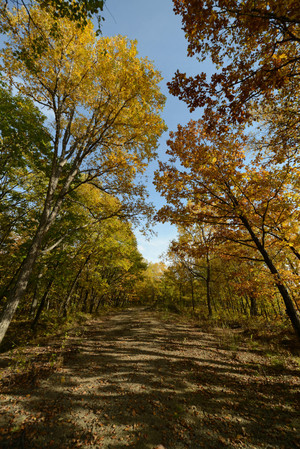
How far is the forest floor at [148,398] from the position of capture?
3068 millimetres

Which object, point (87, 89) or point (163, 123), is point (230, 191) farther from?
point (87, 89)

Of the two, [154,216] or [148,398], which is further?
[154,216]

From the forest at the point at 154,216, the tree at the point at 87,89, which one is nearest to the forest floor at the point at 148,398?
the forest at the point at 154,216

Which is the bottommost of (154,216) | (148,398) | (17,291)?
(148,398)

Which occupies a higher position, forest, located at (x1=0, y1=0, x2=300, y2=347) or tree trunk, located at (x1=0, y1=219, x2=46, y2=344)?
forest, located at (x1=0, y1=0, x2=300, y2=347)

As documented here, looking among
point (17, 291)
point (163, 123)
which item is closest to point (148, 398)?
point (17, 291)

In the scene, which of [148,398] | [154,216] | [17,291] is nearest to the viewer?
[148,398]

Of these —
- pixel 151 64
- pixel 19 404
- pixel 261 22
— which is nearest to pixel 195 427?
pixel 19 404

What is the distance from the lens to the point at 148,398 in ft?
13.7

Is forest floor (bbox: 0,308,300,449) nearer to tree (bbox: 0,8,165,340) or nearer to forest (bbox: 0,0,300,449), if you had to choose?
forest (bbox: 0,0,300,449)

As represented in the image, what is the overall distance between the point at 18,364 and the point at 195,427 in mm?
6005

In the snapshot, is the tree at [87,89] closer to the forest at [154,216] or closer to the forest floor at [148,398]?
the forest at [154,216]

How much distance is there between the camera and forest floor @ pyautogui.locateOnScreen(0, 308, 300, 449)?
10.1ft

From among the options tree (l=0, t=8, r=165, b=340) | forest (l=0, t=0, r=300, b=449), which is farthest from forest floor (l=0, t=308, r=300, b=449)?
tree (l=0, t=8, r=165, b=340)
